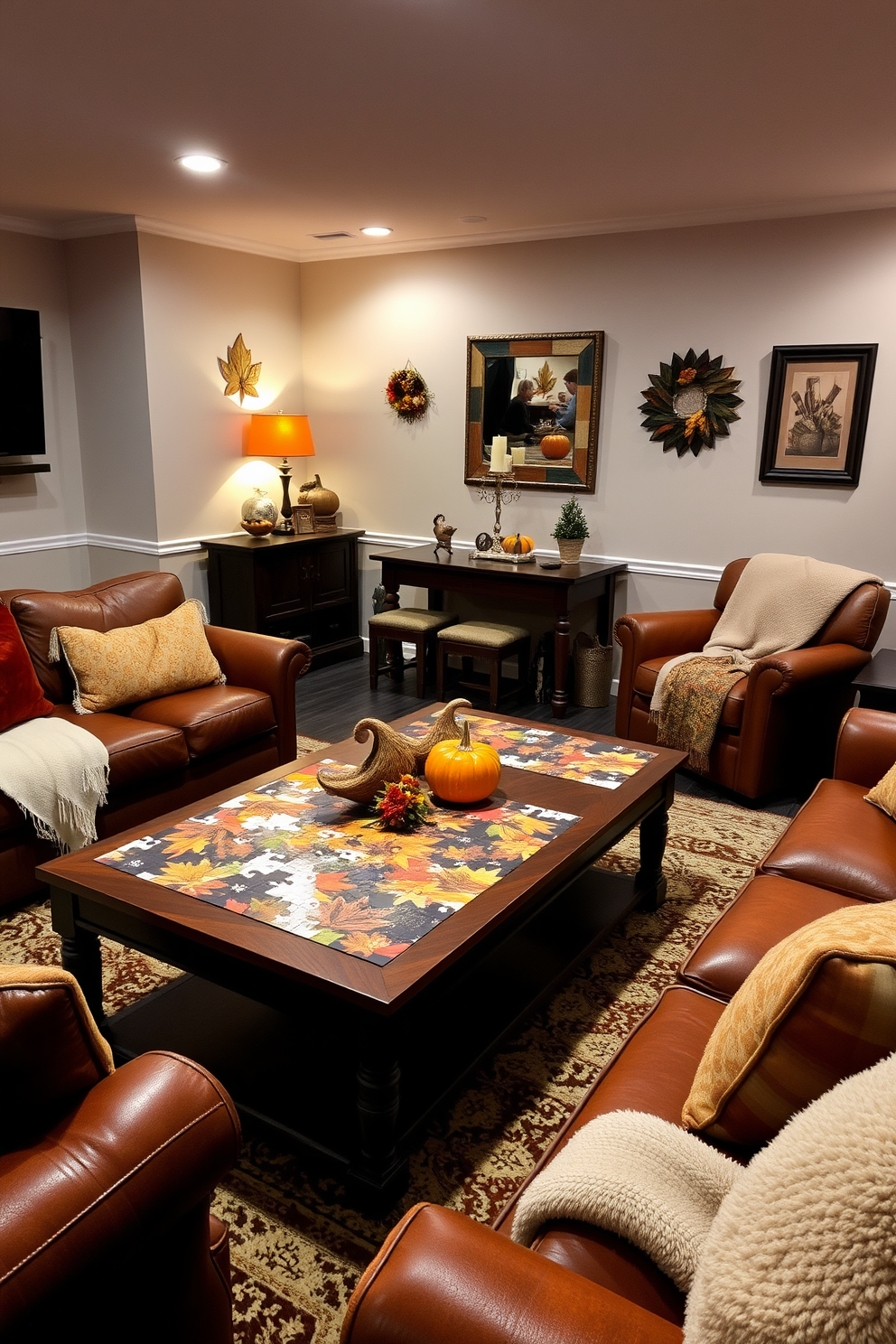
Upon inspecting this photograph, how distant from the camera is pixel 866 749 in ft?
9.14

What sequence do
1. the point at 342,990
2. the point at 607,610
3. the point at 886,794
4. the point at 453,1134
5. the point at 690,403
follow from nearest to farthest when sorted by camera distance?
the point at 342,990 → the point at 453,1134 → the point at 886,794 → the point at 690,403 → the point at 607,610

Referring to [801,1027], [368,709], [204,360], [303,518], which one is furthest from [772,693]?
[204,360]

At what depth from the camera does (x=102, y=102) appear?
3033 millimetres

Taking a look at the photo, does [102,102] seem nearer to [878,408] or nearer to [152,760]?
[152,760]

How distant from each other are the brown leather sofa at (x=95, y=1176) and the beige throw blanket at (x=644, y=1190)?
41 centimetres

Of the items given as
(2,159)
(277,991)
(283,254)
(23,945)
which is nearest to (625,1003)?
(277,991)

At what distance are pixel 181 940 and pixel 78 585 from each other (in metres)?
4.29

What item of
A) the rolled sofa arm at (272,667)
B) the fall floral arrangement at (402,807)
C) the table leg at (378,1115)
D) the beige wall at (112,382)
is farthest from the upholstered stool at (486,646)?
the table leg at (378,1115)

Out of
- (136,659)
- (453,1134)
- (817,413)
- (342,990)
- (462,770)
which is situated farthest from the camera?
(817,413)

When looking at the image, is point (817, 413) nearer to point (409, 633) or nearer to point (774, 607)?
point (774, 607)

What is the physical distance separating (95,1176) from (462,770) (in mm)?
1456

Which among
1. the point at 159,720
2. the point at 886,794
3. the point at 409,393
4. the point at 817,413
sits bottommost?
the point at 159,720

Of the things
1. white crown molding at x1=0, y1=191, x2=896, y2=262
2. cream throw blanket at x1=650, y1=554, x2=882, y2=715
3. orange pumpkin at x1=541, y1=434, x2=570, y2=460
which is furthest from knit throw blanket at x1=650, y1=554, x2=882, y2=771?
white crown molding at x1=0, y1=191, x2=896, y2=262

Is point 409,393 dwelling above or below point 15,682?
above
